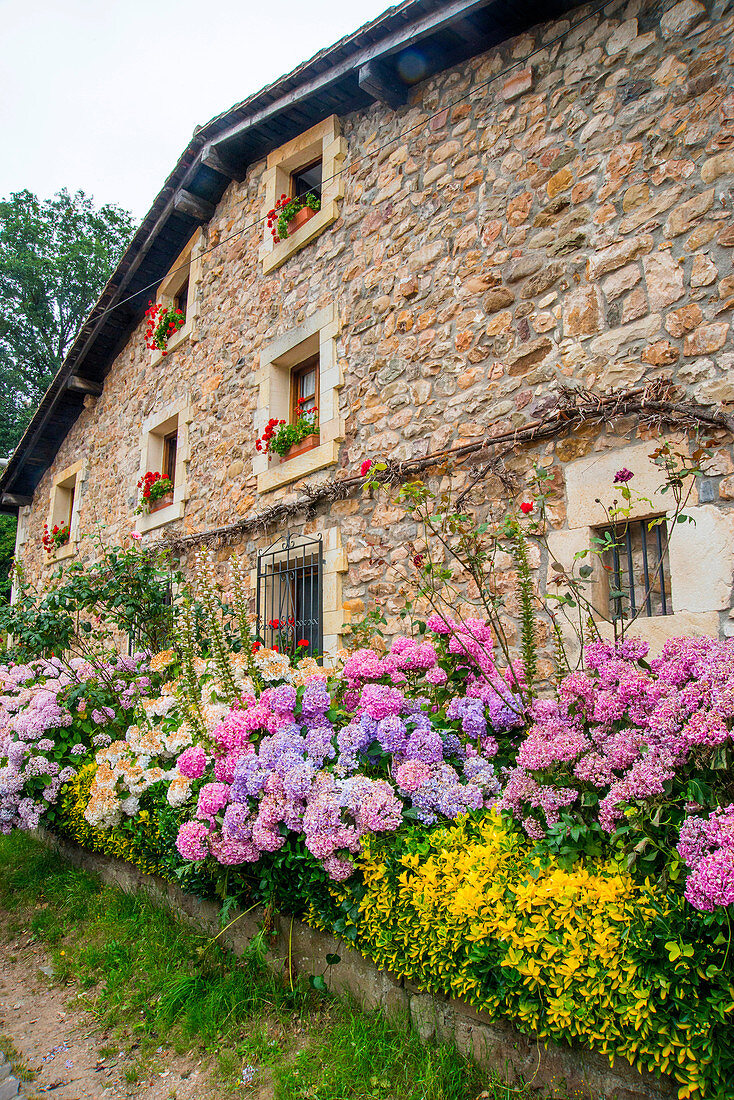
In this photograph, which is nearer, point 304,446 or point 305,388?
point 304,446

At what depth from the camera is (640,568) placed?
3.91m

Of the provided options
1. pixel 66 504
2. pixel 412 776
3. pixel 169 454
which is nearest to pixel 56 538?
pixel 66 504

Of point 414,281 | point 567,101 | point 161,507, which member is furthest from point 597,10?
point 161,507

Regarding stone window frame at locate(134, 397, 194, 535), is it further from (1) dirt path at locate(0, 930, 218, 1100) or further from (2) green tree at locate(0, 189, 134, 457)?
(2) green tree at locate(0, 189, 134, 457)

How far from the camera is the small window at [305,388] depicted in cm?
678

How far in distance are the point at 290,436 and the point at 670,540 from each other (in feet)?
12.3

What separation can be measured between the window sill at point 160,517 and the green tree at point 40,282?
13792mm

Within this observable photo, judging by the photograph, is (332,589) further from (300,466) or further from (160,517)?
(160,517)

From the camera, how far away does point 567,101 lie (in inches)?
178

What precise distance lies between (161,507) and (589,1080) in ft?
26.2

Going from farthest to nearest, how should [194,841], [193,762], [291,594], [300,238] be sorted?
[300,238] → [291,594] → [193,762] → [194,841]

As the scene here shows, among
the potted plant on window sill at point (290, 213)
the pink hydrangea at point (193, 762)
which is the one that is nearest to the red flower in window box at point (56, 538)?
the potted plant on window sill at point (290, 213)

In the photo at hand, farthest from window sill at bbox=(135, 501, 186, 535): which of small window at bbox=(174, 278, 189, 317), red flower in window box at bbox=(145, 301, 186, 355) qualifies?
small window at bbox=(174, 278, 189, 317)

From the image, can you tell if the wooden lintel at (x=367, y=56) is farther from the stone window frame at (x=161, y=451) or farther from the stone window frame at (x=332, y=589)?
the stone window frame at (x=332, y=589)
